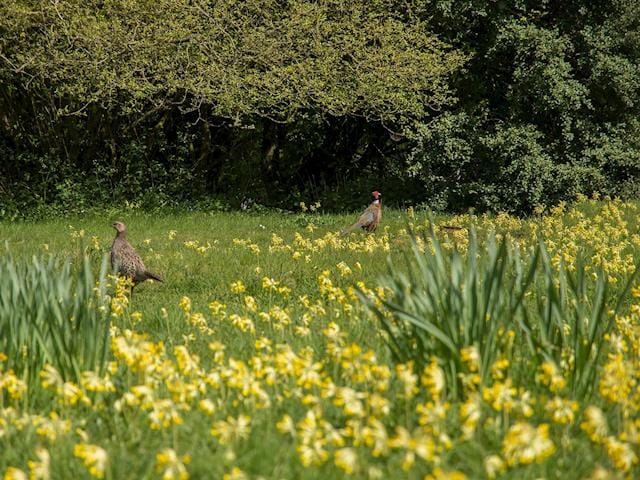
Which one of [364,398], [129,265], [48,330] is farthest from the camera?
[129,265]

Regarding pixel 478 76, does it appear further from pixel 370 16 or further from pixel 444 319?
pixel 444 319

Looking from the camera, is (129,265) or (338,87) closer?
(129,265)

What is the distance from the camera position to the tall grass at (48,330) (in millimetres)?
4832

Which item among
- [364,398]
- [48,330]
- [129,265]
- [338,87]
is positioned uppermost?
[338,87]

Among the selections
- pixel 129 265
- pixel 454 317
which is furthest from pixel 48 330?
pixel 129 265

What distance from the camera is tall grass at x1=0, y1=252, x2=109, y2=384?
4.83 m

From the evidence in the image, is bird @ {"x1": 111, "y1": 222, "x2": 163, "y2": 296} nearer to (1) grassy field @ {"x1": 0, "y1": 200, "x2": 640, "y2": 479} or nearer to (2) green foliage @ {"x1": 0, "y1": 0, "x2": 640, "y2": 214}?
(1) grassy field @ {"x1": 0, "y1": 200, "x2": 640, "y2": 479}

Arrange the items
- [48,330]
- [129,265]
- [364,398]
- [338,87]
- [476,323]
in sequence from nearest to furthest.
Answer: [364,398]
[476,323]
[48,330]
[129,265]
[338,87]

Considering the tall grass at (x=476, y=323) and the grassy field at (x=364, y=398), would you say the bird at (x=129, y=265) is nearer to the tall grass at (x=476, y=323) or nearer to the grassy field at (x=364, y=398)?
the grassy field at (x=364, y=398)

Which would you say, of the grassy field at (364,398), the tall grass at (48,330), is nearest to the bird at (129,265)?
the grassy field at (364,398)

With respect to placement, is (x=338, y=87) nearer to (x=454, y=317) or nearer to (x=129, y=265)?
(x=129, y=265)

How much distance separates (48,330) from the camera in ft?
16.1

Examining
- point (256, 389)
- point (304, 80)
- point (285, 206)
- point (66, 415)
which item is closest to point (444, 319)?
point (256, 389)

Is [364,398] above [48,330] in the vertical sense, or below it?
below
